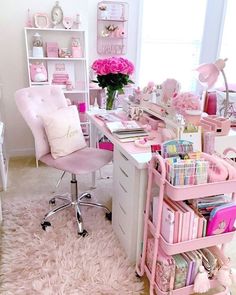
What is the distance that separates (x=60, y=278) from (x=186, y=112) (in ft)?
4.20

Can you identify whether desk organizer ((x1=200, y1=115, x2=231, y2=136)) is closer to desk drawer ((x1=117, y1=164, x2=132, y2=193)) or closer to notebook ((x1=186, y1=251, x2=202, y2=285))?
desk drawer ((x1=117, y1=164, x2=132, y2=193))

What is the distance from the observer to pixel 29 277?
1.66 m

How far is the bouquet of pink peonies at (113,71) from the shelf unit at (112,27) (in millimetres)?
1522

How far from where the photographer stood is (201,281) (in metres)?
1.43

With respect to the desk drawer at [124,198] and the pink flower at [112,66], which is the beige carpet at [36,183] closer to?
the desk drawer at [124,198]

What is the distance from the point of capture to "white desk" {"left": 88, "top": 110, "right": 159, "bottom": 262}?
1.57m

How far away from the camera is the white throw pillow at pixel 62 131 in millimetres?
2076

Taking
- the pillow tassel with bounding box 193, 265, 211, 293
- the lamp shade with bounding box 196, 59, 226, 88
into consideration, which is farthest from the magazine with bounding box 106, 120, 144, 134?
the pillow tassel with bounding box 193, 265, 211, 293

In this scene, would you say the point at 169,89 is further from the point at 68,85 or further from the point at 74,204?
the point at 68,85

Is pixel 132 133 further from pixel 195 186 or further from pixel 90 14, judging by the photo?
pixel 90 14

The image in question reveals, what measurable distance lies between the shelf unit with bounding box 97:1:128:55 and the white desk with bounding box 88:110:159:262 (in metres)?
2.20

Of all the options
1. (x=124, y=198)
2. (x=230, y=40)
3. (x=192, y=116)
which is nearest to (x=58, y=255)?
(x=124, y=198)

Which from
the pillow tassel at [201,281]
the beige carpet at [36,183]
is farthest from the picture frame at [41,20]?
the pillow tassel at [201,281]

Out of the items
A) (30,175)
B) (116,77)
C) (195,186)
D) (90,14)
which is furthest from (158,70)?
(195,186)
